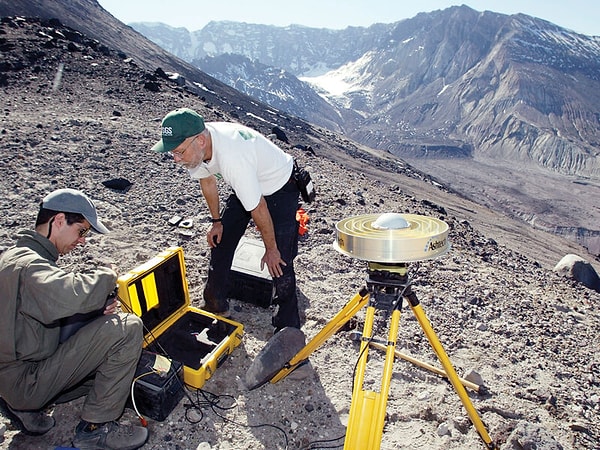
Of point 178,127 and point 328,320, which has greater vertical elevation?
point 178,127

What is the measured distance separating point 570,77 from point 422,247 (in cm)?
11390

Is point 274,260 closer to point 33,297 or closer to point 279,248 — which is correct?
point 279,248

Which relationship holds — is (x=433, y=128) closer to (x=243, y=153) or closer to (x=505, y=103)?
(x=505, y=103)

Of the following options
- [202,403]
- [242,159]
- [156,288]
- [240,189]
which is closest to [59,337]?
[156,288]

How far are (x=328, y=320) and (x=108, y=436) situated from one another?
7.68 feet

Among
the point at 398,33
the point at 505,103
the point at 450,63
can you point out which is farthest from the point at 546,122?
the point at 398,33

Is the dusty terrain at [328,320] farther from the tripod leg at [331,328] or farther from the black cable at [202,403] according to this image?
the tripod leg at [331,328]

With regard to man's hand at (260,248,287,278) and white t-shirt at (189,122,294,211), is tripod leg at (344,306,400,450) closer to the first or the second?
man's hand at (260,248,287,278)

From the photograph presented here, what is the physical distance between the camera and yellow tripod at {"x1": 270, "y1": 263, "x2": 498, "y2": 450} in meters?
2.34

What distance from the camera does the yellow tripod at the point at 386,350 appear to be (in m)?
2.34

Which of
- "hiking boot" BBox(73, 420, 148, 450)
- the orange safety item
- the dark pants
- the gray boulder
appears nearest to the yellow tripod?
the dark pants

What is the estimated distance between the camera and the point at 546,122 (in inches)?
3260

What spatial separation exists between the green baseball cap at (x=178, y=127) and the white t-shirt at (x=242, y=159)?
21 centimetres

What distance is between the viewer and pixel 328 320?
4.60 m
